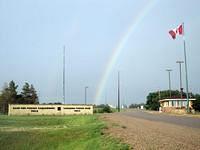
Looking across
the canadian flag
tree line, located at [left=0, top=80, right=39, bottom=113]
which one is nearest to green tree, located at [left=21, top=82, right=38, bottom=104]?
tree line, located at [left=0, top=80, right=39, bottom=113]

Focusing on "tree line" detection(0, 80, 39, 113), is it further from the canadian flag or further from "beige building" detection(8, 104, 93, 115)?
the canadian flag

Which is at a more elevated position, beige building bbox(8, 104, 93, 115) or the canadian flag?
the canadian flag

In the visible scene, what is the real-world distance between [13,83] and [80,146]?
10920cm

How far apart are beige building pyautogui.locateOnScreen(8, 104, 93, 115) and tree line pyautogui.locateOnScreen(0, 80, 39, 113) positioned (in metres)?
25.4

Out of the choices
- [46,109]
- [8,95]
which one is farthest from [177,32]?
[8,95]

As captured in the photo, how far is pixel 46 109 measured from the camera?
94.8 metres

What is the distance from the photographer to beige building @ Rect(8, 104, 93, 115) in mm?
91312

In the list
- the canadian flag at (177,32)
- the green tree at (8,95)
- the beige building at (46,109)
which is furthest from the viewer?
the green tree at (8,95)

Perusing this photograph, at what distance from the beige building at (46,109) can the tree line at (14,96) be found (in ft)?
83.2

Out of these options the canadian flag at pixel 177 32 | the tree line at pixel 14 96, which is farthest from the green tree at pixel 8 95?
the canadian flag at pixel 177 32

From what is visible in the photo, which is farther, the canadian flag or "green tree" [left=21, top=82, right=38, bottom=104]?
"green tree" [left=21, top=82, right=38, bottom=104]

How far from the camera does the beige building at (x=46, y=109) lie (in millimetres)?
91312

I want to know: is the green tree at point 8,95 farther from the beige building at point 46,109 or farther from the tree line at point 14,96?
the beige building at point 46,109

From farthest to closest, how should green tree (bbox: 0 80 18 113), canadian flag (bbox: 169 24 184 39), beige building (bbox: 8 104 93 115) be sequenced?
green tree (bbox: 0 80 18 113), beige building (bbox: 8 104 93 115), canadian flag (bbox: 169 24 184 39)
